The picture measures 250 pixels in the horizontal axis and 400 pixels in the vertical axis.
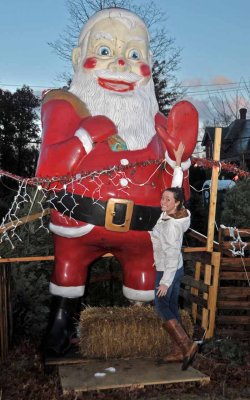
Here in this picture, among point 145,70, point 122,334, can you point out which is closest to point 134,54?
point 145,70

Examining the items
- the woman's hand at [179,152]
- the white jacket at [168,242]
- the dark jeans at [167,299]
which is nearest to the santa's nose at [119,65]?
the woman's hand at [179,152]

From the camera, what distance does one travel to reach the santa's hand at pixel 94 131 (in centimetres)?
354

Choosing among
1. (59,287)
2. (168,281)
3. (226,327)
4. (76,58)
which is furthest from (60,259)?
(226,327)

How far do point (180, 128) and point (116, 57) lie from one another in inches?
31.6

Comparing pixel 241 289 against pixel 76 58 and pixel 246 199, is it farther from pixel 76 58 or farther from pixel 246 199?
pixel 246 199

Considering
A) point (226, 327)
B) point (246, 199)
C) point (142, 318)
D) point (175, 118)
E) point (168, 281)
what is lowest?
point (226, 327)

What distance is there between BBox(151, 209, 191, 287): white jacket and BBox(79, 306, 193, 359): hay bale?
1.88ft

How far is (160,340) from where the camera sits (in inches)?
152

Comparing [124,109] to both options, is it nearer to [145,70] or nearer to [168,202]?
[145,70]

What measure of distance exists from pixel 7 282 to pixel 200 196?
30.2 ft

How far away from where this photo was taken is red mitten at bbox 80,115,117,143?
139 inches

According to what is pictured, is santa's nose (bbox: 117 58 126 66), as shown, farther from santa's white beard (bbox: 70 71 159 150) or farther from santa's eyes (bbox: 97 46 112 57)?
santa's white beard (bbox: 70 71 159 150)

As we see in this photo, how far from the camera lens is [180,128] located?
11.4 feet

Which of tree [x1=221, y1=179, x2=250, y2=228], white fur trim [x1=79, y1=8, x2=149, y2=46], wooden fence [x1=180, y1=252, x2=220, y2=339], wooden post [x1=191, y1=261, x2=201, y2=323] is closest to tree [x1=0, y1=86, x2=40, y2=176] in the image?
tree [x1=221, y1=179, x2=250, y2=228]
